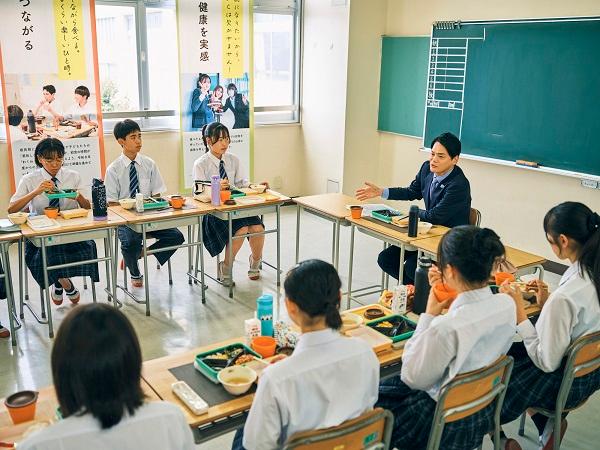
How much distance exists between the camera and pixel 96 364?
4.71ft

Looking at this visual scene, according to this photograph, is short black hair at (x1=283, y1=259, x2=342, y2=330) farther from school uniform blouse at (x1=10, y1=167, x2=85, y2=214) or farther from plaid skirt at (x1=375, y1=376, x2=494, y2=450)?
school uniform blouse at (x1=10, y1=167, x2=85, y2=214)

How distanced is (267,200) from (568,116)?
261 centimetres

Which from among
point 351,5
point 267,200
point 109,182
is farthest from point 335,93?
point 109,182

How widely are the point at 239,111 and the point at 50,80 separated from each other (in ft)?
6.83

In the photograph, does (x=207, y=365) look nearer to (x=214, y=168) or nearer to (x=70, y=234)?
(x=70, y=234)

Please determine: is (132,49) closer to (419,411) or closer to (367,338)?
(367,338)

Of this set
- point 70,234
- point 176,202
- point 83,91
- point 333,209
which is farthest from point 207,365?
point 83,91

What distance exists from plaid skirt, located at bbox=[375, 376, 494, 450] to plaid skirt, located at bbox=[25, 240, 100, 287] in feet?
8.81

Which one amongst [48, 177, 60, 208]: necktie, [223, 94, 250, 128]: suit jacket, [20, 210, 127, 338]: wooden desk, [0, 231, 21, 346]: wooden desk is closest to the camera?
[0, 231, 21, 346]: wooden desk

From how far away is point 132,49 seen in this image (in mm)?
6391

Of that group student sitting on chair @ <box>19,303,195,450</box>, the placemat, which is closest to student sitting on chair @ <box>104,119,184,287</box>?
the placemat

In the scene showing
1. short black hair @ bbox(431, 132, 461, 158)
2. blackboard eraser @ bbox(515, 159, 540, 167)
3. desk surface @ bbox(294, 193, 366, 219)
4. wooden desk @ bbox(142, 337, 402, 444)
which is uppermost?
short black hair @ bbox(431, 132, 461, 158)

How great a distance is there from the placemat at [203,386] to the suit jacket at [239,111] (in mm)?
4958

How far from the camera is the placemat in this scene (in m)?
2.17
